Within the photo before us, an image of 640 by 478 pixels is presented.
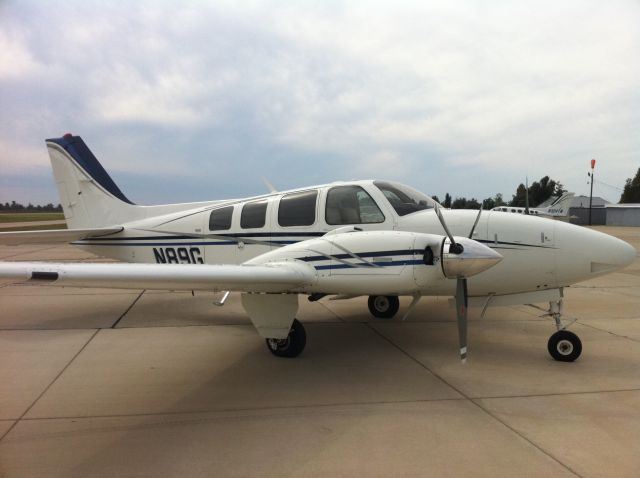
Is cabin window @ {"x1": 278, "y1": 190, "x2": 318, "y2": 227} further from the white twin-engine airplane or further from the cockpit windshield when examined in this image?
the cockpit windshield

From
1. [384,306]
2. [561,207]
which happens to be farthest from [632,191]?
[384,306]

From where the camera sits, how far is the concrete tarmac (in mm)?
3330

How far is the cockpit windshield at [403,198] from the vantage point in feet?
20.7

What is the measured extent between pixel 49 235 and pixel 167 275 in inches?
182

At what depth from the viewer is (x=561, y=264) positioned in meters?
5.49

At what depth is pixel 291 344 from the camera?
228 inches

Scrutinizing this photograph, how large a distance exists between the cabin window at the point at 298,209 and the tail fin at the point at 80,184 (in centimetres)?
405

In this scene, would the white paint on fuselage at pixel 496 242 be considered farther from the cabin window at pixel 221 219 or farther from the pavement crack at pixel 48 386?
the pavement crack at pixel 48 386

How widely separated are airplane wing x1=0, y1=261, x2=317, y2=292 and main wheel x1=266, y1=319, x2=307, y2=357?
1037mm

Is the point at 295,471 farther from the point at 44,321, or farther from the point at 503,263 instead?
the point at 44,321

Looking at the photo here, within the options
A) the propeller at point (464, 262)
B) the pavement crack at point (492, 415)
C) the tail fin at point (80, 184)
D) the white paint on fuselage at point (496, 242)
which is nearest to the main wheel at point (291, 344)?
the white paint on fuselage at point (496, 242)

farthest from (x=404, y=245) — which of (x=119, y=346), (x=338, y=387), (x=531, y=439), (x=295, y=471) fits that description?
(x=119, y=346)

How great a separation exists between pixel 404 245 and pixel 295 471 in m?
2.56

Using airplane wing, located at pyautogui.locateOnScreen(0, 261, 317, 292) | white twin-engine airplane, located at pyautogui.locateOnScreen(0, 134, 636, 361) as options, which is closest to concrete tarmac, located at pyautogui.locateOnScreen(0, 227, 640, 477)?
white twin-engine airplane, located at pyautogui.locateOnScreen(0, 134, 636, 361)
